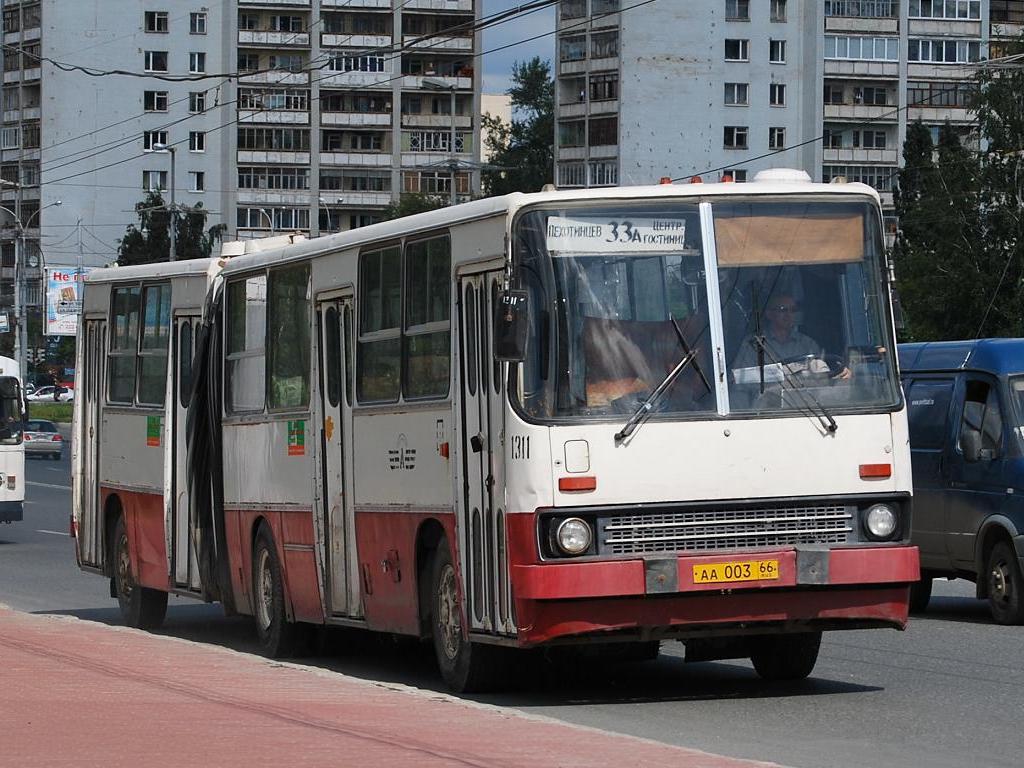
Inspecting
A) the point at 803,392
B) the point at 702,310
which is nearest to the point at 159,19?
the point at 702,310

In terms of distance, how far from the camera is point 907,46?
120562 mm

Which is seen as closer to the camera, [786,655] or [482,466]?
[482,466]

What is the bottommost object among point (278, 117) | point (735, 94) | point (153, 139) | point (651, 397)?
point (651, 397)

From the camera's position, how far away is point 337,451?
1491 centimetres

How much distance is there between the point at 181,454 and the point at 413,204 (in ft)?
360

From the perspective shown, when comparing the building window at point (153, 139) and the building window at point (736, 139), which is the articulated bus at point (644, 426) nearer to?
the building window at point (736, 139)

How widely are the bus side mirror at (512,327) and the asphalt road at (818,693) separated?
1985 mm

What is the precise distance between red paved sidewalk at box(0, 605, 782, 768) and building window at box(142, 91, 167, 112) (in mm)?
Answer: 114746

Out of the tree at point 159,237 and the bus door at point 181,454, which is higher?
the tree at point 159,237

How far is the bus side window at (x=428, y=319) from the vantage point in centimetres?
1316

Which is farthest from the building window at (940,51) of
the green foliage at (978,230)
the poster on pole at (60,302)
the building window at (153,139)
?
the poster on pole at (60,302)

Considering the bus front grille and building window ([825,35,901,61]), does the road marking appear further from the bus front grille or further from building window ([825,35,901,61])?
building window ([825,35,901,61])

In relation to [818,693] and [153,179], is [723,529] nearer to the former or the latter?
[818,693]

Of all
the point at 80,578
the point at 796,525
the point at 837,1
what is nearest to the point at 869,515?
the point at 796,525
